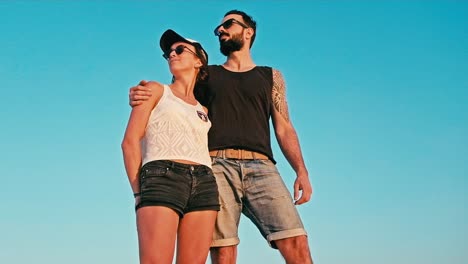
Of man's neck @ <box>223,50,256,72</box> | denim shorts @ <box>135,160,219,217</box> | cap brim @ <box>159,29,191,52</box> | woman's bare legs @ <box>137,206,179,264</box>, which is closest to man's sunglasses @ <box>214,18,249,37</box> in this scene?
man's neck @ <box>223,50,256,72</box>

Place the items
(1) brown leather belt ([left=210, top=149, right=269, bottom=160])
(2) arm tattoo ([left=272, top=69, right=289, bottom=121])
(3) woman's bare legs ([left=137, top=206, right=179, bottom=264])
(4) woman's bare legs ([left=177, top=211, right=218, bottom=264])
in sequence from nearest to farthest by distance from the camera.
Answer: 1. (3) woman's bare legs ([left=137, top=206, right=179, bottom=264])
2. (4) woman's bare legs ([left=177, top=211, right=218, bottom=264])
3. (1) brown leather belt ([left=210, top=149, right=269, bottom=160])
4. (2) arm tattoo ([left=272, top=69, right=289, bottom=121])

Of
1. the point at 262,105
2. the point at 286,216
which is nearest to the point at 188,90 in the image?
the point at 262,105

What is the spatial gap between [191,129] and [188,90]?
26.1 inches

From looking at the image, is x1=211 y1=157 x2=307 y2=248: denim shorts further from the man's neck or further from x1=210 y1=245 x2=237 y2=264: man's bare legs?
the man's neck

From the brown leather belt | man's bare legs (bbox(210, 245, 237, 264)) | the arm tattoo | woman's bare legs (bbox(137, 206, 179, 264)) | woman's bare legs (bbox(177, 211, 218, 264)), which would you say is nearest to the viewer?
woman's bare legs (bbox(137, 206, 179, 264))

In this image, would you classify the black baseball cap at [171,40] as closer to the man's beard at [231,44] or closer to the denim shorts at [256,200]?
the man's beard at [231,44]

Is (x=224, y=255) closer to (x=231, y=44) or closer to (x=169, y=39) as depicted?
(x=169, y=39)

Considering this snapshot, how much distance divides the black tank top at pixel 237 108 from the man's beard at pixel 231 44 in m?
0.31

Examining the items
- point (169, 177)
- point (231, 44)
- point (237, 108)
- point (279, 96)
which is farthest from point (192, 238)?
point (231, 44)

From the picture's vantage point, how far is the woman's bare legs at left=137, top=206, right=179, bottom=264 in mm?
5234

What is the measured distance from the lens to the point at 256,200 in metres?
6.63

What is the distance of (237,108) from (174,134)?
Result: 1.27 metres

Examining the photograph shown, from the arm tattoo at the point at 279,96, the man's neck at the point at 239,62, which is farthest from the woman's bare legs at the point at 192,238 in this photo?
the man's neck at the point at 239,62

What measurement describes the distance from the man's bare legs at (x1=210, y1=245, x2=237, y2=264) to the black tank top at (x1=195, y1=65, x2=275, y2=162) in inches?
42.7
